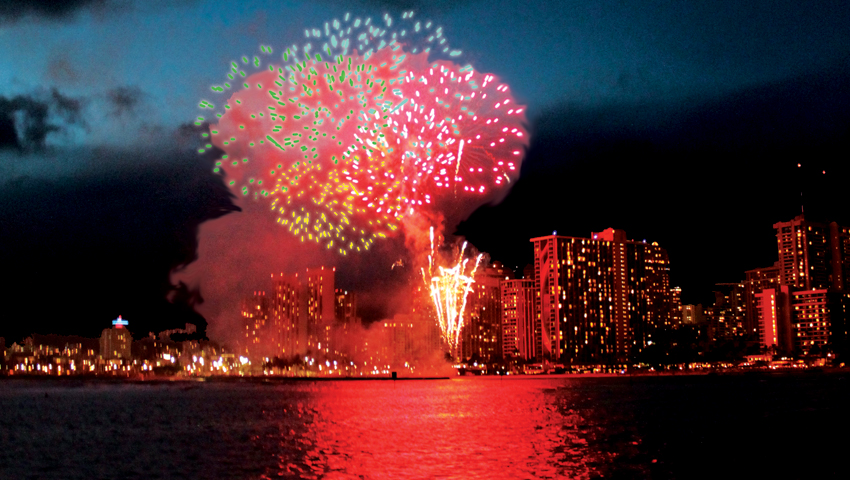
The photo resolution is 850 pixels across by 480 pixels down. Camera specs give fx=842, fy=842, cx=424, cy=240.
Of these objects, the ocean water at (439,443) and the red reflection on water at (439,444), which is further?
the ocean water at (439,443)

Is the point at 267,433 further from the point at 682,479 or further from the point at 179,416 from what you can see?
the point at 682,479

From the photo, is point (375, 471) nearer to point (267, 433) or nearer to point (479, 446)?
point (479, 446)

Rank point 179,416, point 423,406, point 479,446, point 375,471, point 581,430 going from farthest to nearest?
point 423,406 → point 179,416 → point 581,430 → point 479,446 → point 375,471

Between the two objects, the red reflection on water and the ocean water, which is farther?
the ocean water

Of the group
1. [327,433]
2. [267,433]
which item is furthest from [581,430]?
[267,433]

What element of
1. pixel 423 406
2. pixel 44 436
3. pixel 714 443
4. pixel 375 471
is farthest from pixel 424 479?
pixel 423 406

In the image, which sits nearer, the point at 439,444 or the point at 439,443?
the point at 439,444

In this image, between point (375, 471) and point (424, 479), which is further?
point (375, 471)

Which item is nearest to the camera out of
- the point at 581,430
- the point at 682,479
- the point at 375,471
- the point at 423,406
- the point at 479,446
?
the point at 682,479
